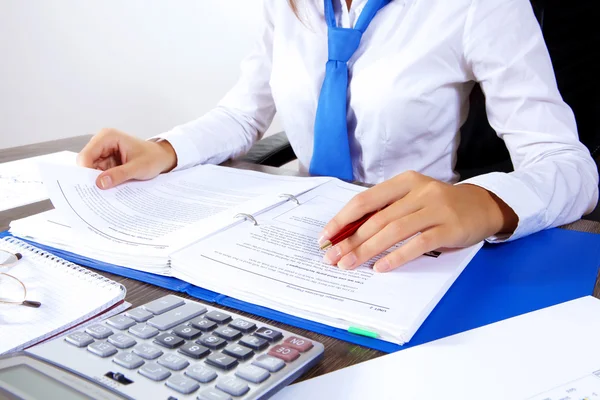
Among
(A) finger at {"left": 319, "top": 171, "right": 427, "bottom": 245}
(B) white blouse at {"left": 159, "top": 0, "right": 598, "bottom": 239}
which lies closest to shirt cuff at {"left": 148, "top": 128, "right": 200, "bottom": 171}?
(B) white blouse at {"left": 159, "top": 0, "right": 598, "bottom": 239}

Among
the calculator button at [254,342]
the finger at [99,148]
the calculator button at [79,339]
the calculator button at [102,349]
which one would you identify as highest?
the finger at [99,148]

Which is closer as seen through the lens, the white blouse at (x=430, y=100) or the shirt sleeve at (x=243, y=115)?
the white blouse at (x=430, y=100)

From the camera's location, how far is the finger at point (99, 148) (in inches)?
32.2

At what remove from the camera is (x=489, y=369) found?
38 centimetres

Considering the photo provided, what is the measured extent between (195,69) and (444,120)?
4.62ft

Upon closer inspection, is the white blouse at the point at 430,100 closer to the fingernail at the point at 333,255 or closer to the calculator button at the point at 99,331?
the fingernail at the point at 333,255

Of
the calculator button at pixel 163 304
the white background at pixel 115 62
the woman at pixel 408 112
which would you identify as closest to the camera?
the calculator button at pixel 163 304

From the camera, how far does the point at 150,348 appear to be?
15.1 inches

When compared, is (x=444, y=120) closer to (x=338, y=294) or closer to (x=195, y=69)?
(x=338, y=294)

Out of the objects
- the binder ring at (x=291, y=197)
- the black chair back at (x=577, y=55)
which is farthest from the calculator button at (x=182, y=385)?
the black chair back at (x=577, y=55)

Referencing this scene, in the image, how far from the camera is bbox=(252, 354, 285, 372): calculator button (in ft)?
1.19

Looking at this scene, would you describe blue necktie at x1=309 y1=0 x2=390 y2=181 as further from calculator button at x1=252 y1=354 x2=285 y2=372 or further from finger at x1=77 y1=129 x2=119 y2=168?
calculator button at x1=252 y1=354 x2=285 y2=372

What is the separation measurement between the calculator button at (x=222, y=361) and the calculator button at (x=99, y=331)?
0.09 metres

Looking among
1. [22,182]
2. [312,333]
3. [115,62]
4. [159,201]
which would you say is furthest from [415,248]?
[115,62]
